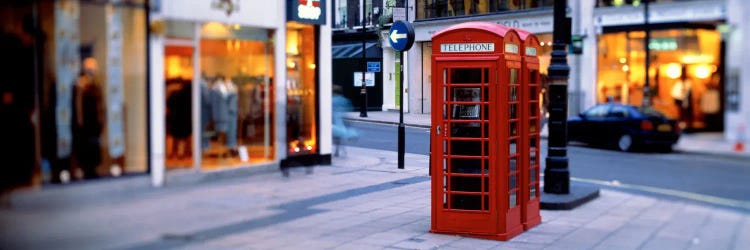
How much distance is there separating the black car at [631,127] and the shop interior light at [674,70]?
10.9 inches

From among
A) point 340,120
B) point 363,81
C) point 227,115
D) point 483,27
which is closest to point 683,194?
point 483,27

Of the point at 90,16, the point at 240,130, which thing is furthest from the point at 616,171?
the point at 90,16

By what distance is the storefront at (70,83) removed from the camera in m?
1.16

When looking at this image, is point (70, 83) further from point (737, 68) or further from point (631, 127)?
point (631, 127)

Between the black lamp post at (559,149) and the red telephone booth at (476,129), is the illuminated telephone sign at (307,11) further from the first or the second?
the black lamp post at (559,149)

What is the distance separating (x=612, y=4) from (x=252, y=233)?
4.17ft

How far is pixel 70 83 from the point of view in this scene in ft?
3.84

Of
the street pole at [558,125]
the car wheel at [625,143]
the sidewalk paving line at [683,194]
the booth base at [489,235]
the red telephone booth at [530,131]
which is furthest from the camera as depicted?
the street pole at [558,125]

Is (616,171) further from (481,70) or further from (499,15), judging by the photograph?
(499,15)

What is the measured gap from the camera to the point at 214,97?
144 cm

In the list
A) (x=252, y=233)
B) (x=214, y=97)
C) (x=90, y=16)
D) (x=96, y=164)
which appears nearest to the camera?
(x=90, y=16)

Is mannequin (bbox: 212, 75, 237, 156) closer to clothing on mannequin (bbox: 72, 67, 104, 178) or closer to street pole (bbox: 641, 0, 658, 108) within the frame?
clothing on mannequin (bbox: 72, 67, 104, 178)

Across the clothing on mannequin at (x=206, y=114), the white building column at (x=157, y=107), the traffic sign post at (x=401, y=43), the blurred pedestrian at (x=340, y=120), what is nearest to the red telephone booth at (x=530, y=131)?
the traffic sign post at (x=401, y=43)

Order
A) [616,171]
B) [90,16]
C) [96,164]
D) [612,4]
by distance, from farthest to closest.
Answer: [616,171] → [612,4] → [96,164] → [90,16]
